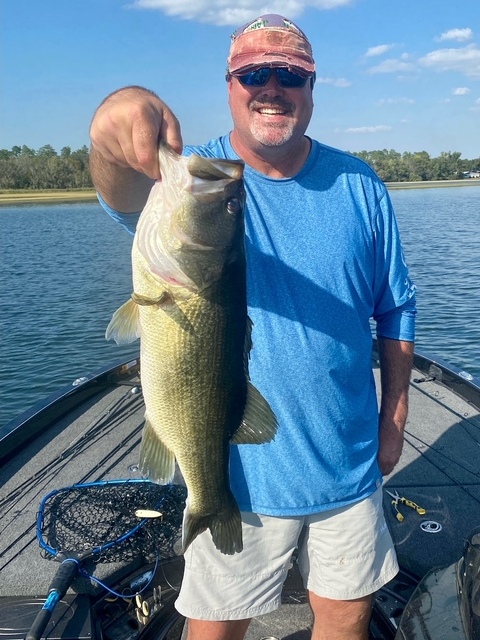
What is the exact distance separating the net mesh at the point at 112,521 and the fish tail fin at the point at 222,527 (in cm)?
123

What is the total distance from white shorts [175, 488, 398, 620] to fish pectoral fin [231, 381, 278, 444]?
480 mm

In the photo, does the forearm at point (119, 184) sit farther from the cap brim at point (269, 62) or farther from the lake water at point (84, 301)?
the lake water at point (84, 301)

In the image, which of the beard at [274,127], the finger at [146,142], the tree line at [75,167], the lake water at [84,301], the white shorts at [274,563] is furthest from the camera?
the tree line at [75,167]

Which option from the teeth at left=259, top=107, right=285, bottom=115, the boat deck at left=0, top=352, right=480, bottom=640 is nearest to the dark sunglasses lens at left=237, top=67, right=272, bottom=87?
the teeth at left=259, top=107, right=285, bottom=115

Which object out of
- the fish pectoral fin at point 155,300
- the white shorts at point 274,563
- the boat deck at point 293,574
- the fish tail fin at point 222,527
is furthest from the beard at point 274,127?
the boat deck at point 293,574

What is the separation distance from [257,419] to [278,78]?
4.42ft

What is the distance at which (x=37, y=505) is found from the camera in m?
4.16

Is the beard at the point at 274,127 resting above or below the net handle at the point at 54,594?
above

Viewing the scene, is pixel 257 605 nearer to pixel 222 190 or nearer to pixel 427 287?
pixel 222 190

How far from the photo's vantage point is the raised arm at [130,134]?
5.88ft

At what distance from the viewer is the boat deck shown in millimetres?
3502

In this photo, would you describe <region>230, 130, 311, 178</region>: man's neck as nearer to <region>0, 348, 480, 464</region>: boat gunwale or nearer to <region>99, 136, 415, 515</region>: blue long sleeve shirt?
<region>99, 136, 415, 515</region>: blue long sleeve shirt

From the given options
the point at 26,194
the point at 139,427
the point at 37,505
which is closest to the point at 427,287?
the point at 139,427

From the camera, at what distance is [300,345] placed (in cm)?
236
